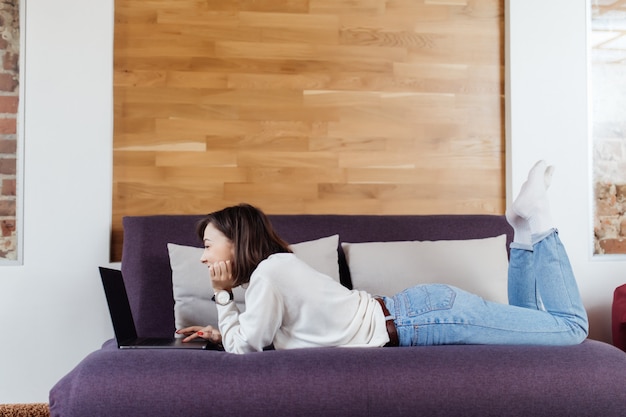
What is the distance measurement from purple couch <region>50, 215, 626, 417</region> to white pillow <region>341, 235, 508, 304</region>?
0.77m

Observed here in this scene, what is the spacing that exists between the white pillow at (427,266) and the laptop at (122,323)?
723mm

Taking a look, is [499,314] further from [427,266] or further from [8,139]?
[8,139]

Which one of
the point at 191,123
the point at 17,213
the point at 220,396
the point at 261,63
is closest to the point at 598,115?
the point at 261,63

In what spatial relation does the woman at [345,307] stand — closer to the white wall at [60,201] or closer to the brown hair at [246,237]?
the brown hair at [246,237]

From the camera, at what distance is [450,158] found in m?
3.29

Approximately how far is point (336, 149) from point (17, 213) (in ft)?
4.86

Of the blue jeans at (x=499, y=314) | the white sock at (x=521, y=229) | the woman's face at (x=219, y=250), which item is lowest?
the blue jeans at (x=499, y=314)

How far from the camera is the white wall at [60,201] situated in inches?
117

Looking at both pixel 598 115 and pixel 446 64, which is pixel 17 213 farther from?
pixel 598 115

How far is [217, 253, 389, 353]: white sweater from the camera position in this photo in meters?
1.92

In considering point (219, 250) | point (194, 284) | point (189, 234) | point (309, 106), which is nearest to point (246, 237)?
point (219, 250)

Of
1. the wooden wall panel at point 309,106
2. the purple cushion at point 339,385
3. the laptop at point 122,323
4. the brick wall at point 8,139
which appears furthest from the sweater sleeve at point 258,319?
the brick wall at point 8,139

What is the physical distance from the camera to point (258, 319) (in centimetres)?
190

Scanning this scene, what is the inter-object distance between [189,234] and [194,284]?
286 mm
